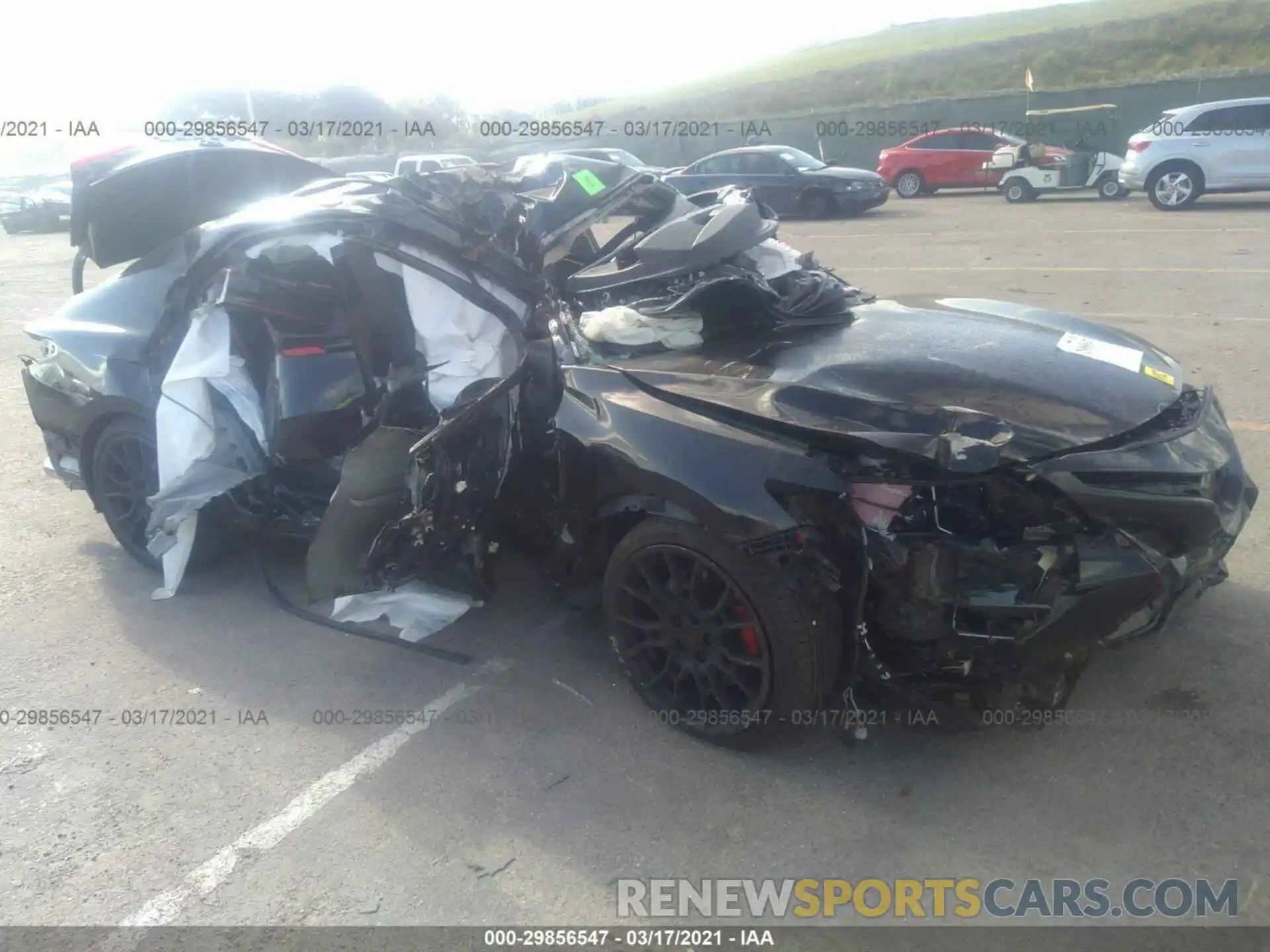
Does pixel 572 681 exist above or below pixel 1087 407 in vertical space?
below

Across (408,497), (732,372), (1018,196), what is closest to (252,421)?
(408,497)

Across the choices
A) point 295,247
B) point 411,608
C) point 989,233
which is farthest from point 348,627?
point 989,233

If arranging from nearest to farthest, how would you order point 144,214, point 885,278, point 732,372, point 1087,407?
point 1087,407, point 732,372, point 144,214, point 885,278

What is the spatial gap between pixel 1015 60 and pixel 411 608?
126 ft

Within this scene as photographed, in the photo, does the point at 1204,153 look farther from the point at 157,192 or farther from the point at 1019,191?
the point at 157,192

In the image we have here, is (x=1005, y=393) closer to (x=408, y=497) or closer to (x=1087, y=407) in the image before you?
(x=1087, y=407)

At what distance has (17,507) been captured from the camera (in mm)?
5898

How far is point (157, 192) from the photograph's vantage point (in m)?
5.04

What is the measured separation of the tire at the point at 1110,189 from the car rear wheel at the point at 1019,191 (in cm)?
118

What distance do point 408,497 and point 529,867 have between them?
1.53 m

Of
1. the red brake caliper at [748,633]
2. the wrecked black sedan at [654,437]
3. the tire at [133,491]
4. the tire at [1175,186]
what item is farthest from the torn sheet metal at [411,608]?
the tire at [1175,186]

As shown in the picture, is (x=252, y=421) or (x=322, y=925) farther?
(x=252, y=421)

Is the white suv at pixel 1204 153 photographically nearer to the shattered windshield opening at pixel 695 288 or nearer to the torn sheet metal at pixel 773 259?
the shattered windshield opening at pixel 695 288

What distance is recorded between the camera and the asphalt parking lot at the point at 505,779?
2.74m
